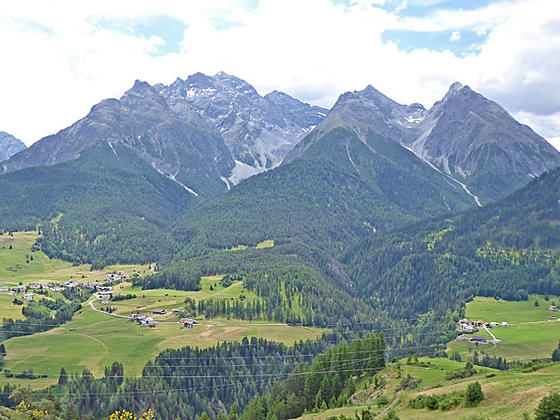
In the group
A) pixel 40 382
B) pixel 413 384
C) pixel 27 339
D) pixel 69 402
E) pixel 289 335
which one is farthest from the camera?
pixel 289 335

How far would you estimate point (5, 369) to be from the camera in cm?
14850

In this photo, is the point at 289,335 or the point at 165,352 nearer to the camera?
the point at 165,352

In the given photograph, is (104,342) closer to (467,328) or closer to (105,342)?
(105,342)

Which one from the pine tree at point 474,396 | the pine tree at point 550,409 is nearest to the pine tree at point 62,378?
the pine tree at point 474,396

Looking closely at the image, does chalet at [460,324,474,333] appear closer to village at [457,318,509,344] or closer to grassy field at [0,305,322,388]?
village at [457,318,509,344]

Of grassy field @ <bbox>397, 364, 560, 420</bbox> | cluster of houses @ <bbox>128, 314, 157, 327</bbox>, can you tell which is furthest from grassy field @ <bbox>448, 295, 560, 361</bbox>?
cluster of houses @ <bbox>128, 314, 157, 327</bbox>

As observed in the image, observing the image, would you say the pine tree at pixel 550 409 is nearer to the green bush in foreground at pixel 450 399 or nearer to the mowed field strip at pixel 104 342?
the green bush in foreground at pixel 450 399

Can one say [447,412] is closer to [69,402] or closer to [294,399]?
[294,399]

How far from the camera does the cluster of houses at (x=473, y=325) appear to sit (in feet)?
597

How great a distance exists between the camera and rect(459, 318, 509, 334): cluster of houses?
182 m

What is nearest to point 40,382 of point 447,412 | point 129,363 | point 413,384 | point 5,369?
point 5,369

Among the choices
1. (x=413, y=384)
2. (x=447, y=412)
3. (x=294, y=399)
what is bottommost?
(x=294, y=399)

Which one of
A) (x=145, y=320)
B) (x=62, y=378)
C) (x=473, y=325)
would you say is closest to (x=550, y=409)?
(x=62, y=378)

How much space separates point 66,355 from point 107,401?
130ft
